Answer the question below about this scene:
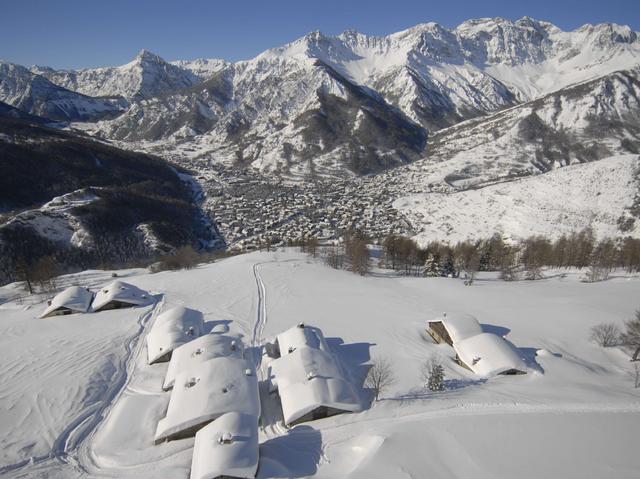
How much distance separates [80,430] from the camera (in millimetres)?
20969

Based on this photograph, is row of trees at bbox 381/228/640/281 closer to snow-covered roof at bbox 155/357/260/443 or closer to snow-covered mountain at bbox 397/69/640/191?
snow-covered roof at bbox 155/357/260/443

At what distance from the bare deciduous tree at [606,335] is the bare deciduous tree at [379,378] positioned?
2064 cm

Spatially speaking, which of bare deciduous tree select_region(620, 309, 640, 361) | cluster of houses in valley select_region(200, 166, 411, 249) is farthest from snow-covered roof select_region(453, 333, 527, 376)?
cluster of houses in valley select_region(200, 166, 411, 249)

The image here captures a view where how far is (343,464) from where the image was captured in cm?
1689

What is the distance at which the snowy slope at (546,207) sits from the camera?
85.2m

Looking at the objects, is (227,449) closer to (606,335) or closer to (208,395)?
(208,395)

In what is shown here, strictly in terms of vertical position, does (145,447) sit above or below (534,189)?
below

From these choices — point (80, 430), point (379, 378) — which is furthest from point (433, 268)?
point (80, 430)

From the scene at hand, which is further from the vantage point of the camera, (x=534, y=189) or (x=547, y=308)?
(x=534, y=189)

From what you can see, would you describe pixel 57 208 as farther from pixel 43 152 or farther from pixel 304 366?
pixel 304 366

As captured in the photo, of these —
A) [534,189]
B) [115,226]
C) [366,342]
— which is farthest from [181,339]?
[534,189]

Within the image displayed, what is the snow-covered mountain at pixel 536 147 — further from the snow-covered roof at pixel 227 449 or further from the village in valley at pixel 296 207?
the snow-covered roof at pixel 227 449

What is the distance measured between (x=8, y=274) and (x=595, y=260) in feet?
361

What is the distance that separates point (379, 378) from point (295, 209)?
107m
